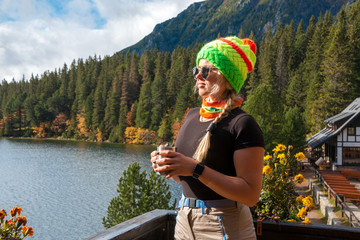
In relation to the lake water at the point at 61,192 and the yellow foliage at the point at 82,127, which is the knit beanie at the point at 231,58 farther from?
the yellow foliage at the point at 82,127

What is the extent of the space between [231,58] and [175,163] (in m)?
0.70

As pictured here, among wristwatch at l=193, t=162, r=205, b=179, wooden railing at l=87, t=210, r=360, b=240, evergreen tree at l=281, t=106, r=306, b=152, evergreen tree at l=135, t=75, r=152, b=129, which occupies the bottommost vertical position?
wooden railing at l=87, t=210, r=360, b=240

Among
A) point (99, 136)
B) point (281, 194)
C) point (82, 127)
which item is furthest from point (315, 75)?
point (82, 127)

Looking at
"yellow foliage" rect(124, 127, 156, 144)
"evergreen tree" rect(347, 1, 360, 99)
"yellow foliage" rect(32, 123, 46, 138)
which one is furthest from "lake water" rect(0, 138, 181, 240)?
"yellow foliage" rect(32, 123, 46, 138)

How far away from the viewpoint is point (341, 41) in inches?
1559

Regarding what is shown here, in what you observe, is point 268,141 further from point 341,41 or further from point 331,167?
point 341,41

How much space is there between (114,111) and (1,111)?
1936 inches

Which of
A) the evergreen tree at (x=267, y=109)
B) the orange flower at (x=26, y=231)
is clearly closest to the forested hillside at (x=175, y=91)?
the evergreen tree at (x=267, y=109)

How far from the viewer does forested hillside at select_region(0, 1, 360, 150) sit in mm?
36344

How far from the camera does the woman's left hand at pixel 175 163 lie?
4.31 feet

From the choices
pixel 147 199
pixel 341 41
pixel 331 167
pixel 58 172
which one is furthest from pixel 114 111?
pixel 147 199

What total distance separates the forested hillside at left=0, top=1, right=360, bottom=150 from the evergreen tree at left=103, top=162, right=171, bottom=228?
11284 millimetres

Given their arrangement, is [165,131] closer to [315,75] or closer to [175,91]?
[175,91]

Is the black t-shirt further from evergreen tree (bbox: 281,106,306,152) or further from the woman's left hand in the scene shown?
evergreen tree (bbox: 281,106,306,152)
